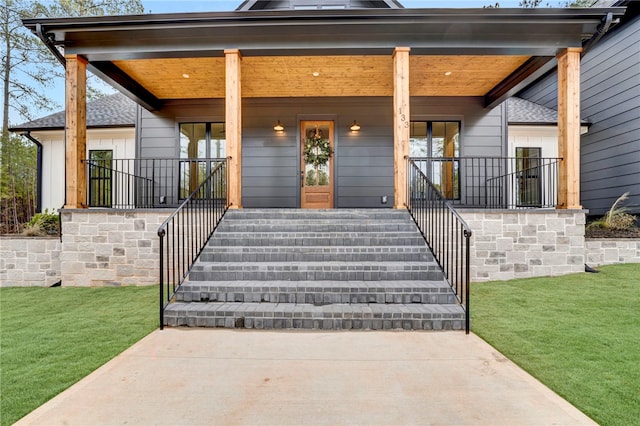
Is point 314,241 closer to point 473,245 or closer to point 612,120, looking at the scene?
point 473,245

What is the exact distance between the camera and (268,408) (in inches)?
72.2

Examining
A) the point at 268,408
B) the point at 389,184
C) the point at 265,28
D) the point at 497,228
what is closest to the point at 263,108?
the point at 265,28

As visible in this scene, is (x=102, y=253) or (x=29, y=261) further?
(x=29, y=261)

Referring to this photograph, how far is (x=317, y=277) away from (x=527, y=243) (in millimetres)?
3580

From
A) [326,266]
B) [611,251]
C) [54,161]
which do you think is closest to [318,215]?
[326,266]

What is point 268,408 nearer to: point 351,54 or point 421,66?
point 351,54

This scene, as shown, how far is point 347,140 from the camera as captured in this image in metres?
7.65

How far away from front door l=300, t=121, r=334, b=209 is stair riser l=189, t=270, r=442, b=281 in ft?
12.7

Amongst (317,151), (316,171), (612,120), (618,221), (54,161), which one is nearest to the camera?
(618,221)

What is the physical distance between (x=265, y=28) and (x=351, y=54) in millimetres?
1473

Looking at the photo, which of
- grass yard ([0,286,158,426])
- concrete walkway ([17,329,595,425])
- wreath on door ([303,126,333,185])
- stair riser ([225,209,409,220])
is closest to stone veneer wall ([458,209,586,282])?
stair riser ([225,209,409,220])

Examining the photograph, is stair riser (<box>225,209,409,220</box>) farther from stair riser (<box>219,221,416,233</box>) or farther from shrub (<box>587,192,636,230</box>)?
shrub (<box>587,192,636,230</box>)

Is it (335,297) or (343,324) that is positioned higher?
(335,297)

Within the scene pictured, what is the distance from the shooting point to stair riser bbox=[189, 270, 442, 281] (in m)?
3.77
